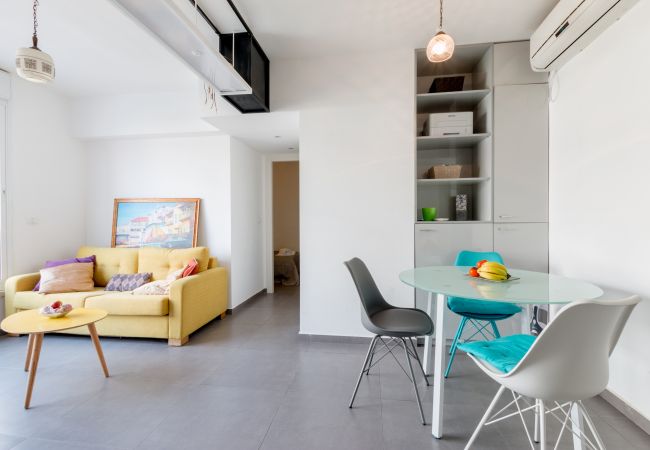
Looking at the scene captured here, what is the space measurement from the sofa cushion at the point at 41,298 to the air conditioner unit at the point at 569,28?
4592 mm

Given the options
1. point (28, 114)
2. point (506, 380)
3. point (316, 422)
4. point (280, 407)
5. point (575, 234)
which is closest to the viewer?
point (506, 380)

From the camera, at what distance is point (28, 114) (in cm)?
342

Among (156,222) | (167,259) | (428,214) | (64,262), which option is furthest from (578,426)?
(64,262)

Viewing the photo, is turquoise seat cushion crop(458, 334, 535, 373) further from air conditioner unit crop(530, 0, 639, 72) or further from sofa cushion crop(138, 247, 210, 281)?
sofa cushion crop(138, 247, 210, 281)

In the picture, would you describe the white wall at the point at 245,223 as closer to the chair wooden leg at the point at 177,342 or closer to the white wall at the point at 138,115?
the white wall at the point at 138,115

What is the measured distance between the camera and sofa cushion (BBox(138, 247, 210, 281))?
3422 mm

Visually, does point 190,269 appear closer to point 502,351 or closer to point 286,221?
point 502,351

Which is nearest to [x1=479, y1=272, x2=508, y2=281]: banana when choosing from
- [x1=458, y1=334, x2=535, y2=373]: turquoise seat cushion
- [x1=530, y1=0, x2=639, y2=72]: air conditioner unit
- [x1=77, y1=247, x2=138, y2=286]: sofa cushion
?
[x1=458, y1=334, x2=535, y2=373]: turquoise seat cushion

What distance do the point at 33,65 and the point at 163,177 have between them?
6.61 feet

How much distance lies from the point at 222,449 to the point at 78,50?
3602 millimetres

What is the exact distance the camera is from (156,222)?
3.89m

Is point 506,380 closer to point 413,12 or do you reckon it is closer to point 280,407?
point 280,407

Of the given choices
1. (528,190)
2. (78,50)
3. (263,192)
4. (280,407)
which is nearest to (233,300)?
(263,192)

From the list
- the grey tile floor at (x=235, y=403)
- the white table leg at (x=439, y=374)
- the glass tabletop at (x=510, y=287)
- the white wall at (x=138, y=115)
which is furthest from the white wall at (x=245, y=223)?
the white table leg at (x=439, y=374)
